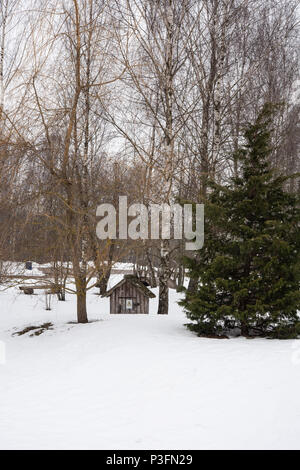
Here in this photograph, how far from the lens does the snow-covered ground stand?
3439 millimetres

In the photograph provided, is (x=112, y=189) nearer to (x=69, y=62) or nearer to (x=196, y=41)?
(x=69, y=62)

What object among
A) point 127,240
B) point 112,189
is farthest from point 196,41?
point 127,240

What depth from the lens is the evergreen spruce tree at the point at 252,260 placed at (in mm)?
6020

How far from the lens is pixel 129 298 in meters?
11.7

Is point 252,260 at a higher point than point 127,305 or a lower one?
higher

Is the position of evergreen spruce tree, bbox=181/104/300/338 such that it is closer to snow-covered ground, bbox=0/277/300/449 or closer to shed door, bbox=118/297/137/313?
snow-covered ground, bbox=0/277/300/449

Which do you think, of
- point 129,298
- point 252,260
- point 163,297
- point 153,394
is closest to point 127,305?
point 129,298

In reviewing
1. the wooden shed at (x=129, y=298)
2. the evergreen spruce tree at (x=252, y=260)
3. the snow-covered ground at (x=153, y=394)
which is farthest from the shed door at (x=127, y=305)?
the evergreen spruce tree at (x=252, y=260)

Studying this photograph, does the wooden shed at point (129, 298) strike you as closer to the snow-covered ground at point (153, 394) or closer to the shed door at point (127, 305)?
the shed door at point (127, 305)

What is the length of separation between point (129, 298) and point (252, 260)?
6.04 metres

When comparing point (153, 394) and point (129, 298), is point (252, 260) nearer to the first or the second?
point (153, 394)

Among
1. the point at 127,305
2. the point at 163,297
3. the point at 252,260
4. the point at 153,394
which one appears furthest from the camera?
the point at 127,305

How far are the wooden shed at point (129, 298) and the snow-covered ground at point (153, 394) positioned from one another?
15.3 ft

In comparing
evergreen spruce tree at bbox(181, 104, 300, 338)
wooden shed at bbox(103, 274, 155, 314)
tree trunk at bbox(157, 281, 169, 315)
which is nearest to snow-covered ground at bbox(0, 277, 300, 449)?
evergreen spruce tree at bbox(181, 104, 300, 338)
